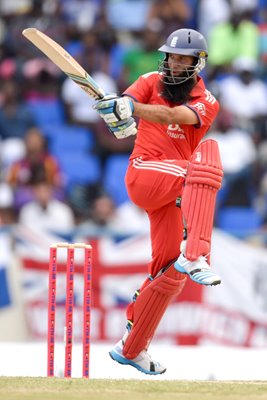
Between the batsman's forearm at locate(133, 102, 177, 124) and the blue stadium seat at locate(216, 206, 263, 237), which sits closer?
the batsman's forearm at locate(133, 102, 177, 124)

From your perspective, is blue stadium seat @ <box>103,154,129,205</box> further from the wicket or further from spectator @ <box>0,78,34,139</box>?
the wicket

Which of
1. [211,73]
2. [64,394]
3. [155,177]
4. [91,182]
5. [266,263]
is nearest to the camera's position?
[64,394]

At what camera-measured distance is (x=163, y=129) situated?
6.37 meters

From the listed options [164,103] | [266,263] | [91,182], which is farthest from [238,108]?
[164,103]

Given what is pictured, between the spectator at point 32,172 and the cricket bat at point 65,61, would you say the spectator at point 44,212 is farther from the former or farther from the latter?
the cricket bat at point 65,61

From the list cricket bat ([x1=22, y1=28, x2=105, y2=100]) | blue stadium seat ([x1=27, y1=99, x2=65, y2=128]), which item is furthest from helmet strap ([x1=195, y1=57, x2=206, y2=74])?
blue stadium seat ([x1=27, y1=99, x2=65, y2=128])

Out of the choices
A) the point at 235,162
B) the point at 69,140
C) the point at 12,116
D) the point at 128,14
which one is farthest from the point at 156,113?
the point at 128,14

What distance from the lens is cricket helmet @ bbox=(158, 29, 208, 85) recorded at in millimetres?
6272

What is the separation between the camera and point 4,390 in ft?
18.5

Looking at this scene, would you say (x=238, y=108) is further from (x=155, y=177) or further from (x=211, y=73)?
(x=155, y=177)

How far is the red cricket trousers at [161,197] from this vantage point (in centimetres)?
620

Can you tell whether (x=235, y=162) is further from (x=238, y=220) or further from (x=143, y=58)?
(x=143, y=58)

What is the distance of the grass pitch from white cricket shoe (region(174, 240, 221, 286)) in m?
0.52

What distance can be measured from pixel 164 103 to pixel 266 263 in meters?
3.29
